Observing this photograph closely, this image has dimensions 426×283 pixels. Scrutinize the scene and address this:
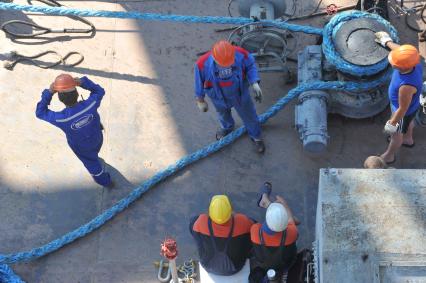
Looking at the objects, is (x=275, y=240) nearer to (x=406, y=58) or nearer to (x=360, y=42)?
(x=406, y=58)

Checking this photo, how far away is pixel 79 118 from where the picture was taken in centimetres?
490

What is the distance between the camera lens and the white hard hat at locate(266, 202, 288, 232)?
161 inches

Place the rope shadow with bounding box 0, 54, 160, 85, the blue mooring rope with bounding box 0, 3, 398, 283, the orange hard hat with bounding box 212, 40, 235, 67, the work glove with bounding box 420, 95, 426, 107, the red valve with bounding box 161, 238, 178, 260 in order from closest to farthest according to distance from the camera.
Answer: the red valve with bounding box 161, 238, 178, 260 < the orange hard hat with bounding box 212, 40, 235, 67 < the work glove with bounding box 420, 95, 426, 107 < the blue mooring rope with bounding box 0, 3, 398, 283 < the rope shadow with bounding box 0, 54, 160, 85

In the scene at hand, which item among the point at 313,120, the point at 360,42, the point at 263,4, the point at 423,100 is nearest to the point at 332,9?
the point at 263,4

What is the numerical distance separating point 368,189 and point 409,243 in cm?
48

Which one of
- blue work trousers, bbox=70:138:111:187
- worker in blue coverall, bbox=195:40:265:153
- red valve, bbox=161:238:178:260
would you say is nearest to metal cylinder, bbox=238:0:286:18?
worker in blue coverall, bbox=195:40:265:153

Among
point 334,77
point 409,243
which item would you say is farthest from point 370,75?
point 409,243

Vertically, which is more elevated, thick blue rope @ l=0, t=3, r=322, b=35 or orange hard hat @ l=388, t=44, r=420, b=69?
thick blue rope @ l=0, t=3, r=322, b=35

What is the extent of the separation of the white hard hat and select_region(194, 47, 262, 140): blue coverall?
4.71 feet

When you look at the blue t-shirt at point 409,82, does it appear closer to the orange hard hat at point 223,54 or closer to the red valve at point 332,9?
the orange hard hat at point 223,54

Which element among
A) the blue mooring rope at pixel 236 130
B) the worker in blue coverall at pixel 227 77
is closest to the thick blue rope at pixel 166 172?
the blue mooring rope at pixel 236 130

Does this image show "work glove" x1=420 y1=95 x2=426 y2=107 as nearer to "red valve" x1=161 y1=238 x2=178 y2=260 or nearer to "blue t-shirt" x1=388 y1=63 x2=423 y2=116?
"blue t-shirt" x1=388 y1=63 x2=423 y2=116

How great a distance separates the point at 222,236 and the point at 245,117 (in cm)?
161

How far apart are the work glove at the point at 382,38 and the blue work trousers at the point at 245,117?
1.36 m
